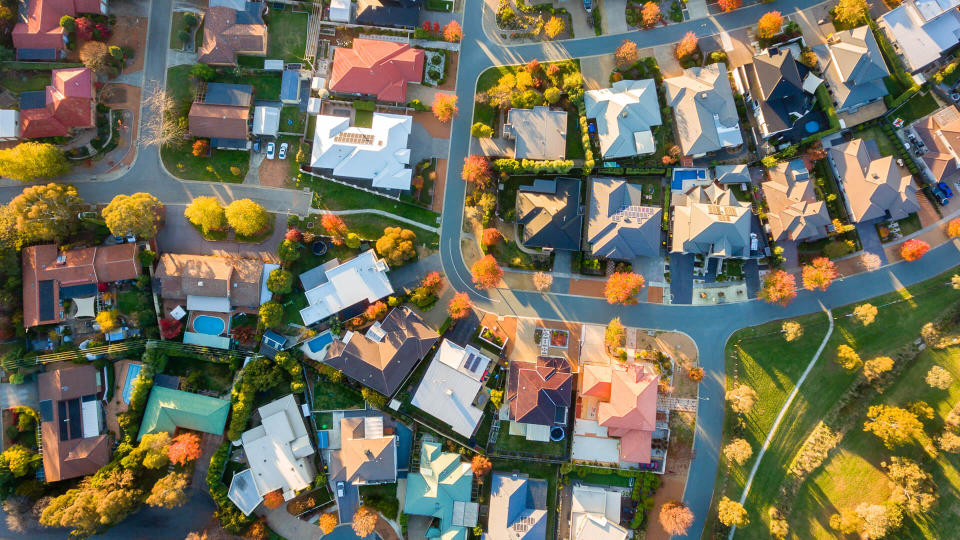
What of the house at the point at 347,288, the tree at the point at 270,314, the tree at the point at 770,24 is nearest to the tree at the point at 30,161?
the tree at the point at 270,314

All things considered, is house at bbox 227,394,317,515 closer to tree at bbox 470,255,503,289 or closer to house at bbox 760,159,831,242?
tree at bbox 470,255,503,289

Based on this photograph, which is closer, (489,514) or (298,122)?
(489,514)

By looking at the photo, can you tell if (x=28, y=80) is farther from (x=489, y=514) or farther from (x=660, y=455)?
(x=660, y=455)

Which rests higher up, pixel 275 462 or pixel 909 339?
pixel 909 339

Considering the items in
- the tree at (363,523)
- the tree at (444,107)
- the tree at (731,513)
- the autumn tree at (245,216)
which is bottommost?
the tree at (363,523)

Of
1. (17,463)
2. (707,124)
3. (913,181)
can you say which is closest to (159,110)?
(17,463)

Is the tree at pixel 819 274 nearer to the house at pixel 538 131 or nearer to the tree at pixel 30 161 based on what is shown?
the house at pixel 538 131

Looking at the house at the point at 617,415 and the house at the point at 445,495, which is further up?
the house at the point at 617,415

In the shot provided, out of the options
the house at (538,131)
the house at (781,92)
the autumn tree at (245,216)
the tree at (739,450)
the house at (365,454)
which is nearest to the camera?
the autumn tree at (245,216)
